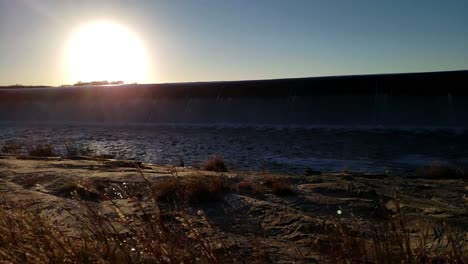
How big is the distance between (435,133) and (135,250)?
14.5 meters

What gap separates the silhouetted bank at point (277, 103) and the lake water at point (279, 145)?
3.93 ft

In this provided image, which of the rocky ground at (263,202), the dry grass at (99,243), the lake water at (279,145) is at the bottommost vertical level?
the lake water at (279,145)

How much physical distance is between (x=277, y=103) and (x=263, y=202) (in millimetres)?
15664

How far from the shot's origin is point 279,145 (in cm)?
1579

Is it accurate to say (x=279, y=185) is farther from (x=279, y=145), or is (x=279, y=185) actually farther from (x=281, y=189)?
(x=279, y=145)

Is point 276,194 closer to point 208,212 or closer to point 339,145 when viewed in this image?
point 208,212

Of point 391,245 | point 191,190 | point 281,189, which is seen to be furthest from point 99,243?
point 281,189

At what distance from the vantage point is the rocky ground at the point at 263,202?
→ 4426 millimetres

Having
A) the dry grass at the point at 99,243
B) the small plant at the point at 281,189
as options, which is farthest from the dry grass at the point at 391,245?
the small plant at the point at 281,189

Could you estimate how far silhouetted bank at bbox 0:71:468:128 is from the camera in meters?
18.4

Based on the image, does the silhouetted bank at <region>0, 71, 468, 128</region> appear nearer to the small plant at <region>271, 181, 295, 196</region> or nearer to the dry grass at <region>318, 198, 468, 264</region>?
the small plant at <region>271, 181, 295, 196</region>

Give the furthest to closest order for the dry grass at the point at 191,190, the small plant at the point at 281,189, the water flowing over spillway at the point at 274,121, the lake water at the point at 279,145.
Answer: the water flowing over spillway at the point at 274,121 < the lake water at the point at 279,145 < the small plant at the point at 281,189 < the dry grass at the point at 191,190

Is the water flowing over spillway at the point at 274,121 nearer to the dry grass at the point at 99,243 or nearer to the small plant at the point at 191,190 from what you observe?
the small plant at the point at 191,190

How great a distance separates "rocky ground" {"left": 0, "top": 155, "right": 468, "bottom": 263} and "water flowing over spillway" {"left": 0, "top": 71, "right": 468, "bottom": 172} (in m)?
5.37
